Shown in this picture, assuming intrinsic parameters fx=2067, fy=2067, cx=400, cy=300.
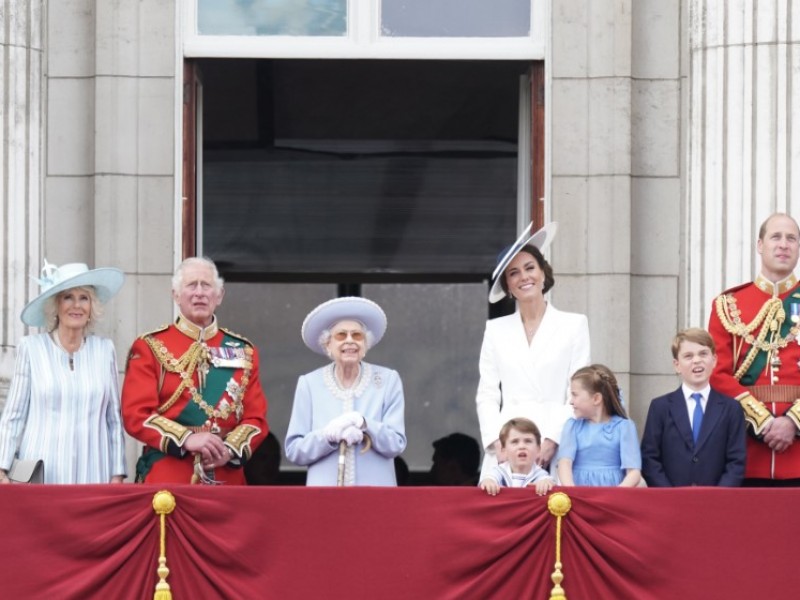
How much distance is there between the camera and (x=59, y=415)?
32.7 ft

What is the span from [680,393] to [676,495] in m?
0.70

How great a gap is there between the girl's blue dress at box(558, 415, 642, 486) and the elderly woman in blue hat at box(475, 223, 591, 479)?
1.00ft

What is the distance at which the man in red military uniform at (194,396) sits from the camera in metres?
9.94

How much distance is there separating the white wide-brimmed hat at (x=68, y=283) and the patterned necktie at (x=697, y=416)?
2.89 metres

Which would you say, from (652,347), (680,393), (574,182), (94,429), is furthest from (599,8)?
(94,429)

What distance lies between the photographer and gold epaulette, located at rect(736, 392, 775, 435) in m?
9.93

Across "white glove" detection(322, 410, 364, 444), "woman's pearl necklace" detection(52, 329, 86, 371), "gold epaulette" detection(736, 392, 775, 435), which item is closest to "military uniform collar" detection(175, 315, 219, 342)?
"woman's pearl necklace" detection(52, 329, 86, 371)

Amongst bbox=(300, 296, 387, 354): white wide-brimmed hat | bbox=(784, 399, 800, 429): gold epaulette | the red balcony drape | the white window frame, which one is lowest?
the red balcony drape

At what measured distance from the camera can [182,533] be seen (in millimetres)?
9391

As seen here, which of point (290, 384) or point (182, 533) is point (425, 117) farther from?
point (182, 533)

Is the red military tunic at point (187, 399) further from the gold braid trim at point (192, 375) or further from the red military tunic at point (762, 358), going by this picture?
Answer: the red military tunic at point (762, 358)

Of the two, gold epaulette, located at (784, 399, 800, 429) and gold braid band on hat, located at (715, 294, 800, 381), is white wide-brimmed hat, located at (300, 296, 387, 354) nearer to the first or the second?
gold braid band on hat, located at (715, 294, 800, 381)

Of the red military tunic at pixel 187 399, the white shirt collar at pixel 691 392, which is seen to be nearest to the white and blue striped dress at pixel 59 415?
the red military tunic at pixel 187 399

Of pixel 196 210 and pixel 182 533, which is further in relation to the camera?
pixel 196 210
